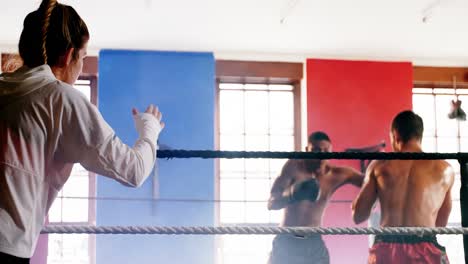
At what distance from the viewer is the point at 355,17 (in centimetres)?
472

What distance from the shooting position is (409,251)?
7.79ft

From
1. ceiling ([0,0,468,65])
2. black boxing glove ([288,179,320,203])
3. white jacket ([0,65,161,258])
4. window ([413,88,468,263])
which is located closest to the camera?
white jacket ([0,65,161,258])

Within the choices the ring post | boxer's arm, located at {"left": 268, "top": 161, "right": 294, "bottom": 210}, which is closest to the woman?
the ring post

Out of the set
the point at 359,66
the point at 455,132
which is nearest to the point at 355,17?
the point at 359,66

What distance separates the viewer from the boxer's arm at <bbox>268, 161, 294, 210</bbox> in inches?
136

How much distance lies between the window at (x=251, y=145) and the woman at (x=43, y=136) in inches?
190

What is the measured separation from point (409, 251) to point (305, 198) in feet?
3.41

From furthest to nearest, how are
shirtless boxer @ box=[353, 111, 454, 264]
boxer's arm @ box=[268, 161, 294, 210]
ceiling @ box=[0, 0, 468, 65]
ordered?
ceiling @ box=[0, 0, 468, 65]
boxer's arm @ box=[268, 161, 294, 210]
shirtless boxer @ box=[353, 111, 454, 264]

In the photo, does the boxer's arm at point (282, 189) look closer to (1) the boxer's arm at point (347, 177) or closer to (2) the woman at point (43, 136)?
(1) the boxer's arm at point (347, 177)

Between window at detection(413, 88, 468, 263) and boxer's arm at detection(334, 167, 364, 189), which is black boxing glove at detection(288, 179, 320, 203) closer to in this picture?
boxer's arm at detection(334, 167, 364, 189)

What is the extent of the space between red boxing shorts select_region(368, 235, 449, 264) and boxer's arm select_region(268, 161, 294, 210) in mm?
1041

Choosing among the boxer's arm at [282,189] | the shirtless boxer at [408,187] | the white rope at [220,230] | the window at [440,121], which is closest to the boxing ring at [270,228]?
the white rope at [220,230]

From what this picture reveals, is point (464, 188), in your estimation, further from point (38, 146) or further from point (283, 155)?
point (38, 146)

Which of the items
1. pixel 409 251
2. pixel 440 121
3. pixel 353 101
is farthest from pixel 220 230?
pixel 440 121
